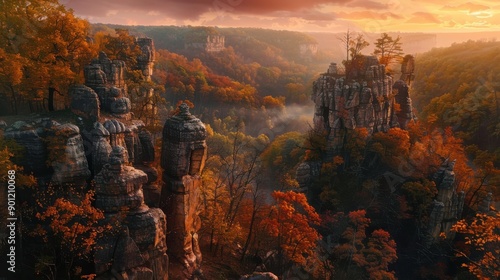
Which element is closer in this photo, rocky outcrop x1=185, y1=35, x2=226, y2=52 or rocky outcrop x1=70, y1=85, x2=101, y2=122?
rocky outcrop x1=70, y1=85, x2=101, y2=122

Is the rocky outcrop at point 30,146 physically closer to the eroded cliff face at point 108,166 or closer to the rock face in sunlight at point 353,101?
the eroded cliff face at point 108,166

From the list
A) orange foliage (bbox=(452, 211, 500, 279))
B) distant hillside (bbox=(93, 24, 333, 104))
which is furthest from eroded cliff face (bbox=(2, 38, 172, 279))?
distant hillside (bbox=(93, 24, 333, 104))

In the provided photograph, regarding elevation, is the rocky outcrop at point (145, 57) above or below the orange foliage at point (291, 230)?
above

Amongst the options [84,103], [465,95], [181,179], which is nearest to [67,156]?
[84,103]

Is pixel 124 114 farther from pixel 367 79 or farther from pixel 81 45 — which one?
pixel 367 79

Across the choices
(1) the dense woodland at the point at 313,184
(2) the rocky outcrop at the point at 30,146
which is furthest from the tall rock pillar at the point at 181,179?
(2) the rocky outcrop at the point at 30,146

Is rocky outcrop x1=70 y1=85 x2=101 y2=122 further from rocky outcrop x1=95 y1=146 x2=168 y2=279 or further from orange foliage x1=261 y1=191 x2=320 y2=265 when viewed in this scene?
orange foliage x1=261 y1=191 x2=320 y2=265
